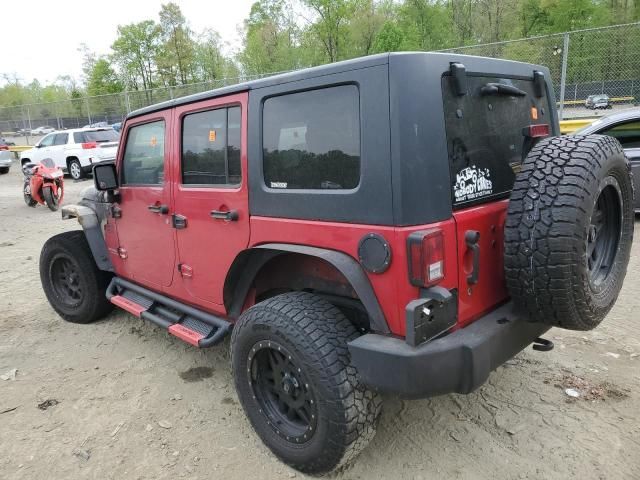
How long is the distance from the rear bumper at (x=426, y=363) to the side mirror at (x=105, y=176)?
2599mm

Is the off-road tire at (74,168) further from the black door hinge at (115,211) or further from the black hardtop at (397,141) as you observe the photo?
the black hardtop at (397,141)

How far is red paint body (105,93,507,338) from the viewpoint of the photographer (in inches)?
86.1

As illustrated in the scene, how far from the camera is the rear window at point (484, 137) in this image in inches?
88.6

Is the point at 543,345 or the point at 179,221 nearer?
the point at 543,345

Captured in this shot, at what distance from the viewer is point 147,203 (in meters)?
3.63

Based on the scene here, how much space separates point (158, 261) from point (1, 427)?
141 centimetres

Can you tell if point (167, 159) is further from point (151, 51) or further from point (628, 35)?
point (151, 51)

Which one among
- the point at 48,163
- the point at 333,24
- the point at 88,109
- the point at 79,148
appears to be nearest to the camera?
the point at 48,163

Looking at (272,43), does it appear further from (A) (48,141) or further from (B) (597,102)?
(B) (597,102)

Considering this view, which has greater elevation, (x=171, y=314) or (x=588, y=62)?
(x=588, y=62)

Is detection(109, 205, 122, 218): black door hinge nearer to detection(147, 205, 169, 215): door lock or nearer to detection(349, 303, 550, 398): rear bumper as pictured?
detection(147, 205, 169, 215): door lock

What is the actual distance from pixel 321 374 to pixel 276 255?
2.37ft

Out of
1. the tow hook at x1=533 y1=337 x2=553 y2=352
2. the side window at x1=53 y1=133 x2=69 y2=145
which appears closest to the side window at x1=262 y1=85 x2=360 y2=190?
the tow hook at x1=533 y1=337 x2=553 y2=352

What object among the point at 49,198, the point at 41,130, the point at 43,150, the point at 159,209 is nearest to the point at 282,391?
the point at 159,209
